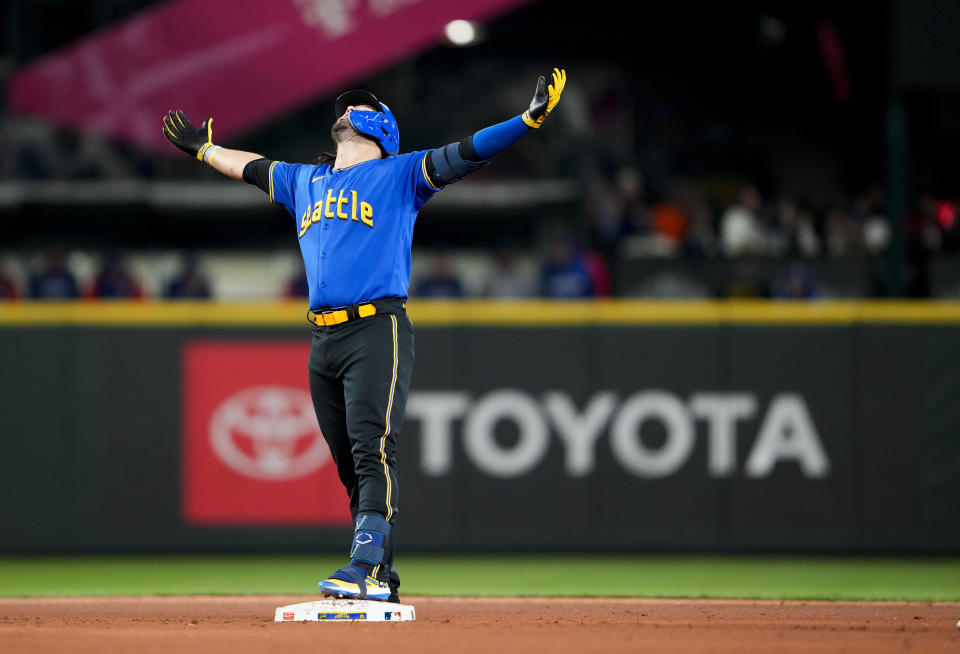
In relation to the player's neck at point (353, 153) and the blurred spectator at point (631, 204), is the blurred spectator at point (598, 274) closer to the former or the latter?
the blurred spectator at point (631, 204)

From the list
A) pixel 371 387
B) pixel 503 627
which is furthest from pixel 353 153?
pixel 503 627

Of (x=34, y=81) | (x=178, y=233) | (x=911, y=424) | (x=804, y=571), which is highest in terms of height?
(x=34, y=81)

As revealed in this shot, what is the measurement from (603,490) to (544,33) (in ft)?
30.5

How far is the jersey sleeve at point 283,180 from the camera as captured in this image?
19.7ft

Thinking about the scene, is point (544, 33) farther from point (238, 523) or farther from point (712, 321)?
point (238, 523)

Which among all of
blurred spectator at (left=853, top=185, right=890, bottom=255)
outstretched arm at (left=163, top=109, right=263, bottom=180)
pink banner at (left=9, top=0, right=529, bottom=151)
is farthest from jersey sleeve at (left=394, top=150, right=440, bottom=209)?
pink banner at (left=9, top=0, right=529, bottom=151)

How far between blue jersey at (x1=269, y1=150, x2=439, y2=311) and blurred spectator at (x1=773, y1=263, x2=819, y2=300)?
617cm

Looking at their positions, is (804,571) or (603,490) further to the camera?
(603,490)

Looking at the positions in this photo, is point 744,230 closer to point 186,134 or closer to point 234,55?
point 234,55

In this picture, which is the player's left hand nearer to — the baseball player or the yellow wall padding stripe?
the baseball player

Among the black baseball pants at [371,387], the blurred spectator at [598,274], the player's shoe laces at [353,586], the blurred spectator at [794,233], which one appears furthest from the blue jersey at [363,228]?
the blurred spectator at [794,233]

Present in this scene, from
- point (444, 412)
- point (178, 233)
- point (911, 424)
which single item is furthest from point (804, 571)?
point (178, 233)

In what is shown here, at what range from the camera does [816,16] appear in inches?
660

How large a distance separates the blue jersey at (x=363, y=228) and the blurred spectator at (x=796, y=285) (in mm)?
6172
